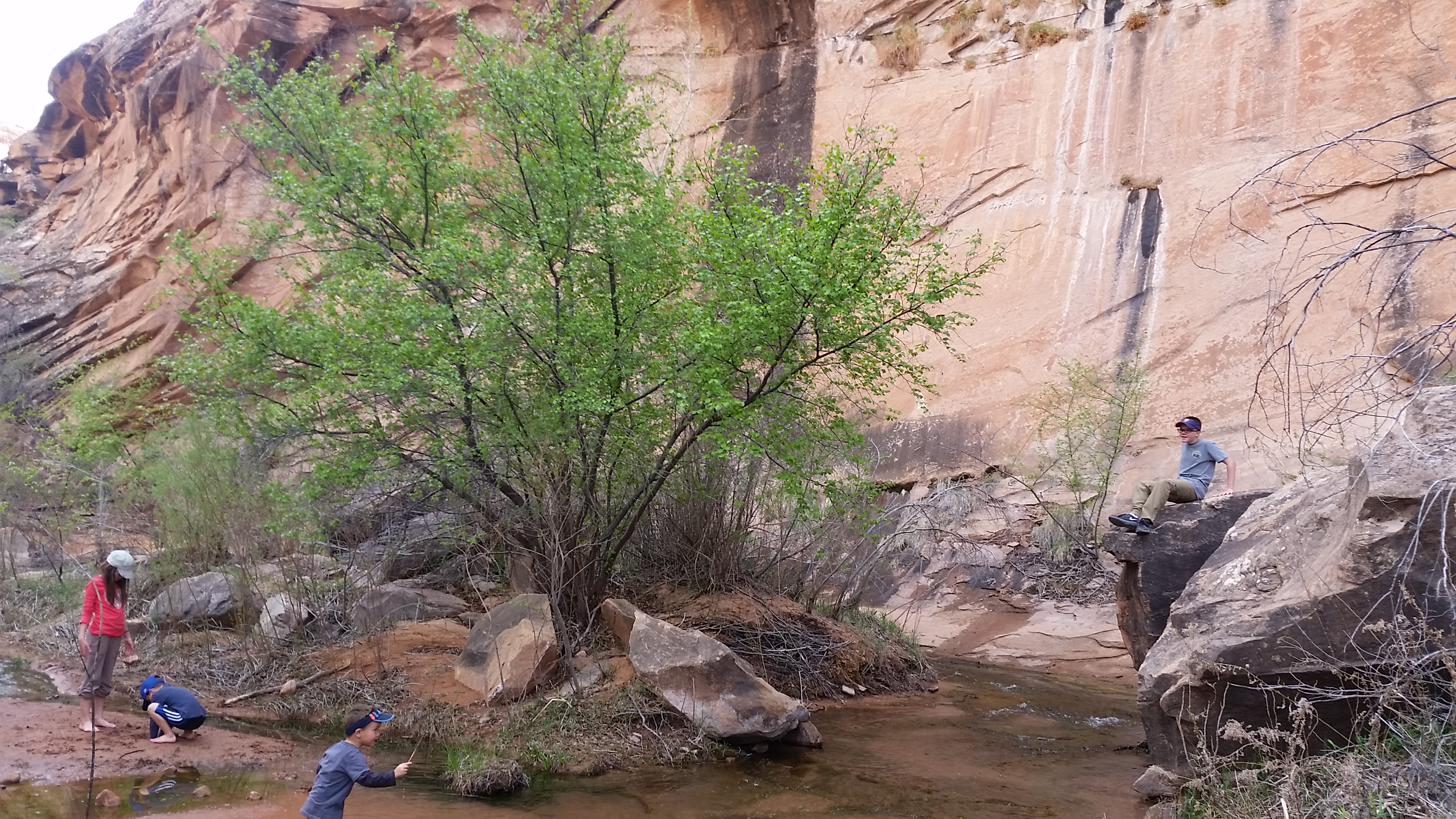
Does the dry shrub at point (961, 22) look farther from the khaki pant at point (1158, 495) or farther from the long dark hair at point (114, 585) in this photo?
the long dark hair at point (114, 585)

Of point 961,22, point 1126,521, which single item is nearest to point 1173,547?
point 1126,521

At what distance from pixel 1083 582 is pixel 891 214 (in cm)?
761

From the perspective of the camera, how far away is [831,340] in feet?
25.0

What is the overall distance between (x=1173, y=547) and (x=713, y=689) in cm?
368

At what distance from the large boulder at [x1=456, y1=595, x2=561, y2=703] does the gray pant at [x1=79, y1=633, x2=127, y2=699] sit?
265 cm

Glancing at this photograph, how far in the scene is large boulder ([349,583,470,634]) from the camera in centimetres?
924

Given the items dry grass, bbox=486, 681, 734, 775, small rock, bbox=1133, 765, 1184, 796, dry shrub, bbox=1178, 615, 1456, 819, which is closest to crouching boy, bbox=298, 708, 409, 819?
dry grass, bbox=486, 681, 734, 775

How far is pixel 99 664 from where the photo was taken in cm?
670

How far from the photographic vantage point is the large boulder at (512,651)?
7637 millimetres

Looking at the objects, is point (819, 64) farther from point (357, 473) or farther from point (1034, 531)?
point (357, 473)

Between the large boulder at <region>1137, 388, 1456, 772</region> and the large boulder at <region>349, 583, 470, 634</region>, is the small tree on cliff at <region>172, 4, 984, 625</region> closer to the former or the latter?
the large boulder at <region>349, 583, 470, 634</region>

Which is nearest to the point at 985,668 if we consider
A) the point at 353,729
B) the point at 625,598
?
the point at 625,598

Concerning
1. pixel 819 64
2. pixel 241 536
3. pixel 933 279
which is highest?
pixel 819 64

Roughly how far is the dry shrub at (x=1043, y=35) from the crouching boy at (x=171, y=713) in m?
19.9
